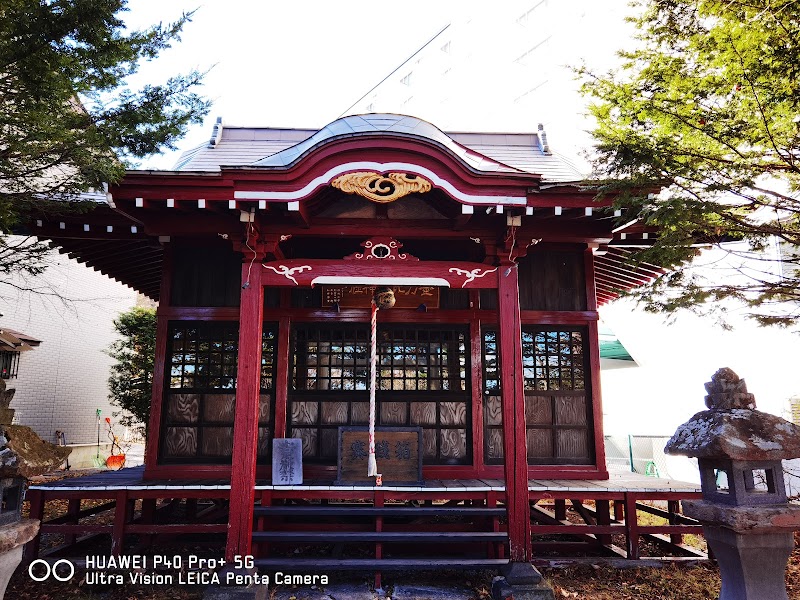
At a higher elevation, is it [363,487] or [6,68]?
[6,68]

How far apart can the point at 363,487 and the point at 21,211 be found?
5.07m

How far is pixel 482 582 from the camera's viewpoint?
5.84m

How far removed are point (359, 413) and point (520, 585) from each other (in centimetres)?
313

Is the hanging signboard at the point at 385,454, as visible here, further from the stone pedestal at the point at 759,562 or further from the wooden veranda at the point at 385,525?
the stone pedestal at the point at 759,562

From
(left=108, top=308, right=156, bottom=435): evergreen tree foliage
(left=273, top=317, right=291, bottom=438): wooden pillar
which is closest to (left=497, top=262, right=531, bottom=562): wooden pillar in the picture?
(left=273, top=317, right=291, bottom=438): wooden pillar

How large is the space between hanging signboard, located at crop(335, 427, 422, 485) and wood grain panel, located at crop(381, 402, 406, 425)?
58 centimetres

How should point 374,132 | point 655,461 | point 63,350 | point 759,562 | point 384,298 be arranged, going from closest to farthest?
point 759,562
point 374,132
point 384,298
point 655,461
point 63,350

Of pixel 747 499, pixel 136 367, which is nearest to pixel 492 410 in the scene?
pixel 747 499

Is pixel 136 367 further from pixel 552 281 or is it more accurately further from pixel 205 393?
pixel 552 281

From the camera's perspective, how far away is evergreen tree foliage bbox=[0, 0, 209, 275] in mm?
4543

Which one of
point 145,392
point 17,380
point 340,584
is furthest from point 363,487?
point 17,380

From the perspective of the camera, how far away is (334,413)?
7355mm

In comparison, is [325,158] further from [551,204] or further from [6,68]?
[6,68]

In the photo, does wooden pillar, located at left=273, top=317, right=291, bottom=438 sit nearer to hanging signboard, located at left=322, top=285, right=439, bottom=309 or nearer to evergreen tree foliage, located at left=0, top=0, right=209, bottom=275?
hanging signboard, located at left=322, top=285, right=439, bottom=309
